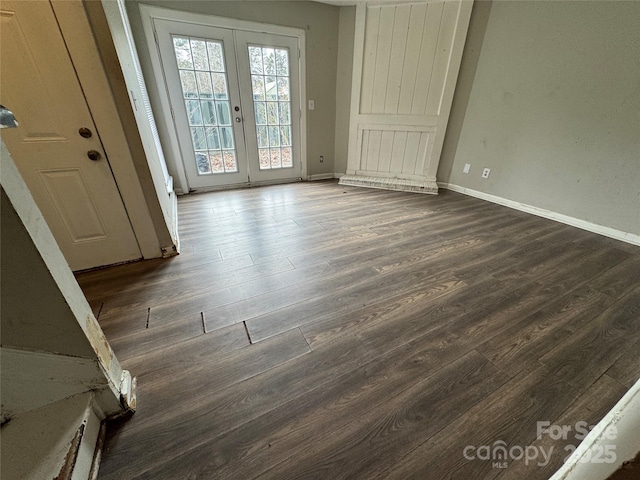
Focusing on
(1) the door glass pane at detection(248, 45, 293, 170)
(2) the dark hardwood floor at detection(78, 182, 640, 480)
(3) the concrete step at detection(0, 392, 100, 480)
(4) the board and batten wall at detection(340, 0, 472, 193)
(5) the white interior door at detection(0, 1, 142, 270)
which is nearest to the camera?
(3) the concrete step at detection(0, 392, 100, 480)

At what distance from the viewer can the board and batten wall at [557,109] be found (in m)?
2.20

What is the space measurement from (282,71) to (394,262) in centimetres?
308

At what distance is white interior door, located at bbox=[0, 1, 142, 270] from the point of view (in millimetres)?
1311

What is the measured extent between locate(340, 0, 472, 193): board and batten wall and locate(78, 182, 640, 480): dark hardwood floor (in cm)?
181

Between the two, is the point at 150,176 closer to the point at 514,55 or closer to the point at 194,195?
the point at 194,195

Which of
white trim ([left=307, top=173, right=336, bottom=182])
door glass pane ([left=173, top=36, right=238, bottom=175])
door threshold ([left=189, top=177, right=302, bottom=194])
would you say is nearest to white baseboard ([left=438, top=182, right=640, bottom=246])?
white trim ([left=307, top=173, right=336, bottom=182])

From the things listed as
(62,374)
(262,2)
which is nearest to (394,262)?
(62,374)

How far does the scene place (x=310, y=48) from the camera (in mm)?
3432

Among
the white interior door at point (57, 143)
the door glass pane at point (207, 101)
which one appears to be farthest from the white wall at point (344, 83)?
the white interior door at point (57, 143)

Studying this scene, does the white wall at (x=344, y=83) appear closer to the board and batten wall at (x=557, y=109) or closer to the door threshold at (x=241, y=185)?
the door threshold at (x=241, y=185)

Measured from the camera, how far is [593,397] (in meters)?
1.06

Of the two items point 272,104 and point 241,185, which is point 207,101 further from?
point 241,185

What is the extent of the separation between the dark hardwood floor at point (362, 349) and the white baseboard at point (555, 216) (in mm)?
171

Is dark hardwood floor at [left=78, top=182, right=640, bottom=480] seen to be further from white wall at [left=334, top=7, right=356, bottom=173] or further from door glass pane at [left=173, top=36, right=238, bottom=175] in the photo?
white wall at [left=334, top=7, right=356, bottom=173]
